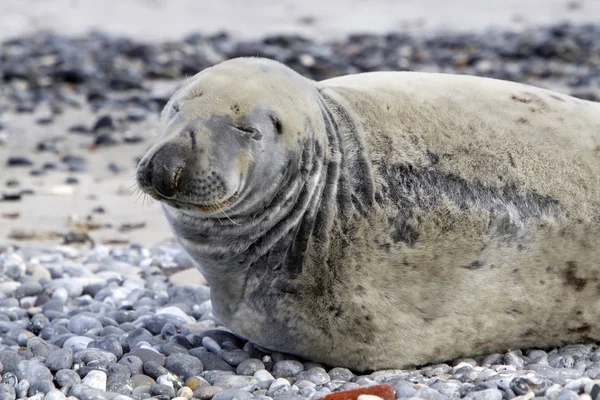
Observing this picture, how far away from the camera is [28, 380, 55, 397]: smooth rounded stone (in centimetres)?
363

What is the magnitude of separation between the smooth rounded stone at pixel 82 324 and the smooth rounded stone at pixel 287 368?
1.00m

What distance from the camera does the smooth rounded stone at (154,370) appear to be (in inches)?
152

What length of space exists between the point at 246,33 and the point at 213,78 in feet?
43.5

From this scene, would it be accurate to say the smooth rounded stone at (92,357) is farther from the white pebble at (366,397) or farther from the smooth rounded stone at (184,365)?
the white pebble at (366,397)

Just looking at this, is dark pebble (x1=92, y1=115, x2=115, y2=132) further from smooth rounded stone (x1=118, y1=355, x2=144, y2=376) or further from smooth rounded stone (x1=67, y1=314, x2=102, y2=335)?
smooth rounded stone (x1=118, y1=355, x2=144, y2=376)

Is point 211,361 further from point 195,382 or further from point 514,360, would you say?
point 514,360

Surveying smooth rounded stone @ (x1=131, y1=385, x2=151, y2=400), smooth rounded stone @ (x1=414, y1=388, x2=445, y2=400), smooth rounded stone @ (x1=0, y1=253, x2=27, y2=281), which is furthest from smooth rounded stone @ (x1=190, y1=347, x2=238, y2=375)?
smooth rounded stone @ (x1=0, y1=253, x2=27, y2=281)

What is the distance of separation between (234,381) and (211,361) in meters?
0.30

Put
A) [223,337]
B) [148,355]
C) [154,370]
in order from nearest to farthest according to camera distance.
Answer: [154,370] → [148,355] → [223,337]

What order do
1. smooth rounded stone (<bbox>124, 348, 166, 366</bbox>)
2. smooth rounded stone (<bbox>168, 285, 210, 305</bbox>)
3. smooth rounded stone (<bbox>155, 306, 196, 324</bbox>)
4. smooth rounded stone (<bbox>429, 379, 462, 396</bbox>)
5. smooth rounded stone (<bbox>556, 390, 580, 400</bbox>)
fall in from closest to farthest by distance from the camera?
smooth rounded stone (<bbox>556, 390, 580, 400</bbox>) → smooth rounded stone (<bbox>429, 379, 462, 396</bbox>) → smooth rounded stone (<bbox>124, 348, 166, 366</bbox>) → smooth rounded stone (<bbox>155, 306, 196, 324</bbox>) → smooth rounded stone (<bbox>168, 285, 210, 305</bbox>)

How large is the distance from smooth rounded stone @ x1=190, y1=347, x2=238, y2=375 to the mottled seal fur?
0.57 ft

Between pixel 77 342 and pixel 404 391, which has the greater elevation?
pixel 404 391

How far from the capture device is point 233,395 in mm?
3557

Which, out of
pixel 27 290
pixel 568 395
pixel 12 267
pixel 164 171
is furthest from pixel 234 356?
pixel 12 267
